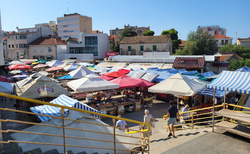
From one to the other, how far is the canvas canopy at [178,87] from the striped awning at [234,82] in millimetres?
2733

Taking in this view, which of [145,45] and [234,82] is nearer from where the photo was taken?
[234,82]

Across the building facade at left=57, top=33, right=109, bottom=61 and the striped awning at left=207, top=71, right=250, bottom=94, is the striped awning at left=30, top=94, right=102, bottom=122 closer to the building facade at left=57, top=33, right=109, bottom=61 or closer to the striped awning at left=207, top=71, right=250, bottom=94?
the striped awning at left=207, top=71, right=250, bottom=94

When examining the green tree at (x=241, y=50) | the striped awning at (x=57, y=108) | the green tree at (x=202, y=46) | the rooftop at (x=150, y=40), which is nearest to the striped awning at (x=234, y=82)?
the striped awning at (x=57, y=108)

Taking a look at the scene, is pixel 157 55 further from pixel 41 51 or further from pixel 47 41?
pixel 41 51

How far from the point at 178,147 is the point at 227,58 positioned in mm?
42551

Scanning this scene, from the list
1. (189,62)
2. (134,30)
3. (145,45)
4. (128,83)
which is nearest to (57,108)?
(128,83)

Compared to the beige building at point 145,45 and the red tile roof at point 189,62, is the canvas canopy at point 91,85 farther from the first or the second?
the beige building at point 145,45

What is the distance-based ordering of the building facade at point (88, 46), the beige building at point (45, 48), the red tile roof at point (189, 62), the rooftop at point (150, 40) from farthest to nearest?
the building facade at point (88, 46) → the beige building at point (45, 48) → the rooftop at point (150, 40) → the red tile roof at point (189, 62)

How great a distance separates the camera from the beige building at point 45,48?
47312 mm

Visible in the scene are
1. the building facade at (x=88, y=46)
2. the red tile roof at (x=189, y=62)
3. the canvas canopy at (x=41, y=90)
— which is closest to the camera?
the canvas canopy at (x=41, y=90)

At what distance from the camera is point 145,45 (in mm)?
47438

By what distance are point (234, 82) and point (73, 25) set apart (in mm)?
82326

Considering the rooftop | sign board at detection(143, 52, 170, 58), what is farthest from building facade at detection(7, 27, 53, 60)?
sign board at detection(143, 52, 170, 58)

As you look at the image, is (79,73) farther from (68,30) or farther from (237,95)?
(68,30)
